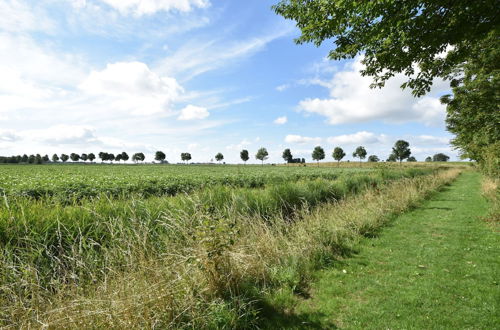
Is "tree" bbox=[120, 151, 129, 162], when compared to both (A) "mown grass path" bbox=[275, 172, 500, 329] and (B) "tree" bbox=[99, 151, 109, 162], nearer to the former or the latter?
(B) "tree" bbox=[99, 151, 109, 162]

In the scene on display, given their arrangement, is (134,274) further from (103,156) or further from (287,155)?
(103,156)

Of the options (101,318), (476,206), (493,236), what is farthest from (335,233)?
(476,206)

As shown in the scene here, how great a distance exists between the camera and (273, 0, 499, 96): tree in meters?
4.31

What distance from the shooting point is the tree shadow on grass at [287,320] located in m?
4.50

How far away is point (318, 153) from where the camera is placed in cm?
11181

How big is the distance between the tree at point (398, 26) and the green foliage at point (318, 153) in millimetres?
107972

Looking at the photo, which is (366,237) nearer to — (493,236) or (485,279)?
(485,279)

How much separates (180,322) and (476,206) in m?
18.9

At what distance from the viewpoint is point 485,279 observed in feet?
20.2

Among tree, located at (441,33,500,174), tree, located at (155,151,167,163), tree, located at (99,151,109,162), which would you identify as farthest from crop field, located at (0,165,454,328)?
tree, located at (99,151,109,162)

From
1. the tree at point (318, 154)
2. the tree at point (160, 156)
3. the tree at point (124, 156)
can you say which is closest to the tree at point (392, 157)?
the tree at point (318, 154)

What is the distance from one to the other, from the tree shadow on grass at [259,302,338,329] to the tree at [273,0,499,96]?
5.35 m

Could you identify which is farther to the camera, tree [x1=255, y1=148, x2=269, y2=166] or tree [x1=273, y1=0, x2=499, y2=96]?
tree [x1=255, y1=148, x2=269, y2=166]

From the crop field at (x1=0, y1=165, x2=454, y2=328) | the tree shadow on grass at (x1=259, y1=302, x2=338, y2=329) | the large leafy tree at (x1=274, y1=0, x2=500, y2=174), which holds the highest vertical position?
the large leafy tree at (x1=274, y1=0, x2=500, y2=174)
